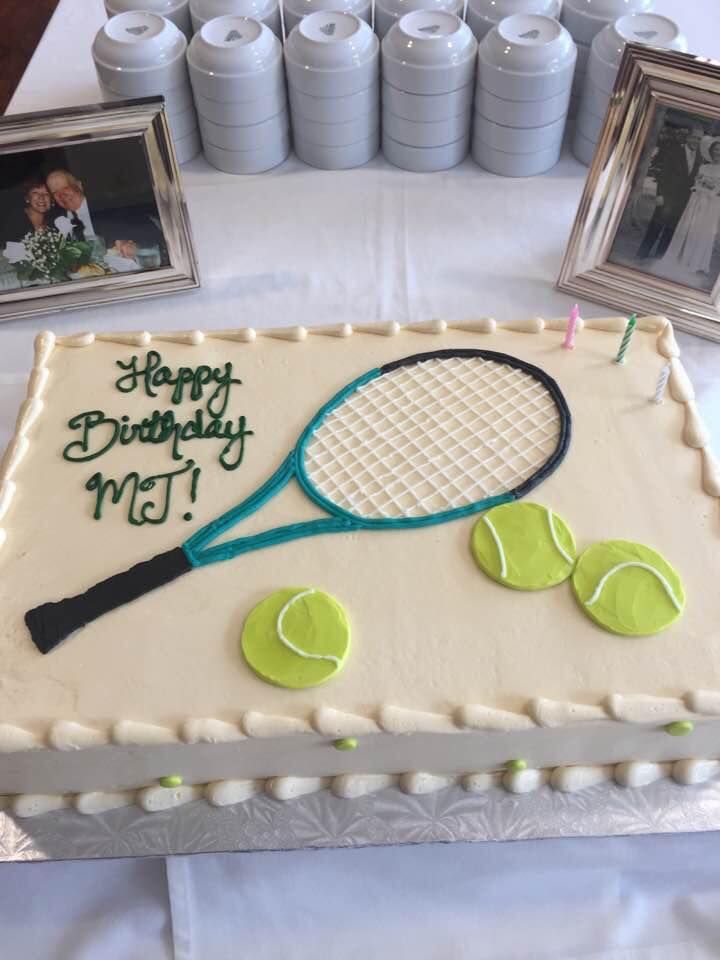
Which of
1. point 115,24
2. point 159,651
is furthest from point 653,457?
point 115,24

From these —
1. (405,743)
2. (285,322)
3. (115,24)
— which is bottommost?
(285,322)

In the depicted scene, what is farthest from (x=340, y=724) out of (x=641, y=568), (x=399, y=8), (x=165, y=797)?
(x=399, y=8)

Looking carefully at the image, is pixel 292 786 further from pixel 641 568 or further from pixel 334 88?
pixel 334 88

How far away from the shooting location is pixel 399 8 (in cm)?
176

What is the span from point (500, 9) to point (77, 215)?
0.98 meters

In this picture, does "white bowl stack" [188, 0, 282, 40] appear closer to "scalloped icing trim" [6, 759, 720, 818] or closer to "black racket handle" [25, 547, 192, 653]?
"black racket handle" [25, 547, 192, 653]

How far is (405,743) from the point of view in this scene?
37.9 inches

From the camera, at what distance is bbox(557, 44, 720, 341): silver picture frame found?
4.38 feet

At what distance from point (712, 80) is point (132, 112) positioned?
90 cm

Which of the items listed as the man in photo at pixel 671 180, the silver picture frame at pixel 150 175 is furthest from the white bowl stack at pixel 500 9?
the silver picture frame at pixel 150 175

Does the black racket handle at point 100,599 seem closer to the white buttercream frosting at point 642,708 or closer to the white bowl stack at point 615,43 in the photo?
the white buttercream frosting at point 642,708

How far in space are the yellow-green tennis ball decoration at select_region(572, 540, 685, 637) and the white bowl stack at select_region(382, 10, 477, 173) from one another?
3.47ft

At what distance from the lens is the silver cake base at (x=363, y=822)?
1.00 m

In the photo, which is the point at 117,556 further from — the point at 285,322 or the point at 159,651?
the point at 285,322
